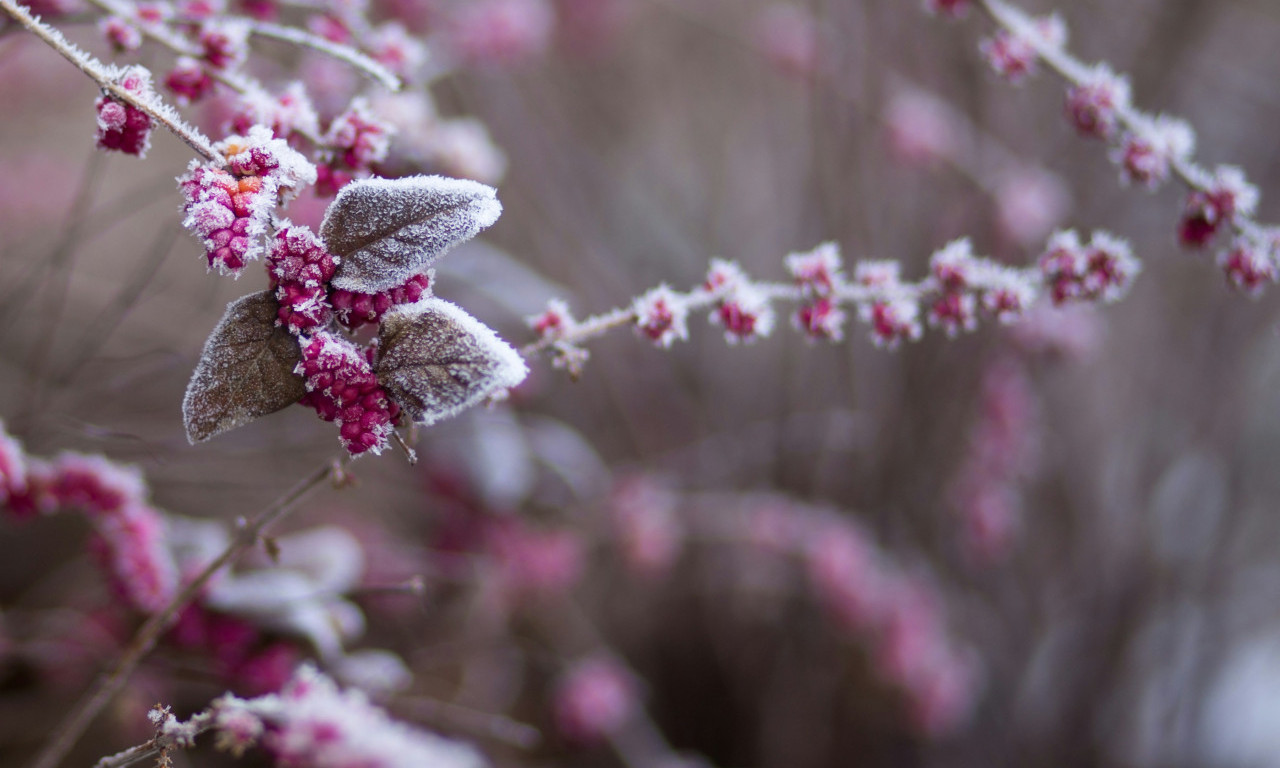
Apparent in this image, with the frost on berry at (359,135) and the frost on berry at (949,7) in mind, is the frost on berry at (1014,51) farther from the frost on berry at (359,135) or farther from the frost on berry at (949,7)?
the frost on berry at (359,135)

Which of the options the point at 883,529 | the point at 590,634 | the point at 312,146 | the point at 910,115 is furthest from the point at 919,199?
the point at 312,146

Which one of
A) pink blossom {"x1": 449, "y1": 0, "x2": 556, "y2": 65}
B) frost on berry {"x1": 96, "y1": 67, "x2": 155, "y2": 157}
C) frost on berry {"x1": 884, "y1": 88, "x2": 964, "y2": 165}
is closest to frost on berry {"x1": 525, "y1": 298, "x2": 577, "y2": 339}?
frost on berry {"x1": 96, "y1": 67, "x2": 155, "y2": 157}

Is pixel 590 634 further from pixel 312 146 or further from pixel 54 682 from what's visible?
pixel 312 146

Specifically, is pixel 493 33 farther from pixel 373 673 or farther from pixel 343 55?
pixel 373 673

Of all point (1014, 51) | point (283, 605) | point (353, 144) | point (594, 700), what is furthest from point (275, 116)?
point (594, 700)

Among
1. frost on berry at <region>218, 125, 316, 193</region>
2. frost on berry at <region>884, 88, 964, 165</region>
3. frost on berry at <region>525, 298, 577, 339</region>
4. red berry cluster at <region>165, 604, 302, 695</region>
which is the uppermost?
frost on berry at <region>884, 88, 964, 165</region>

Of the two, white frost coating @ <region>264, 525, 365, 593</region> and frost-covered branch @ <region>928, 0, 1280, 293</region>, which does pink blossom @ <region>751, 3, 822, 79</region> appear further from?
white frost coating @ <region>264, 525, 365, 593</region>
